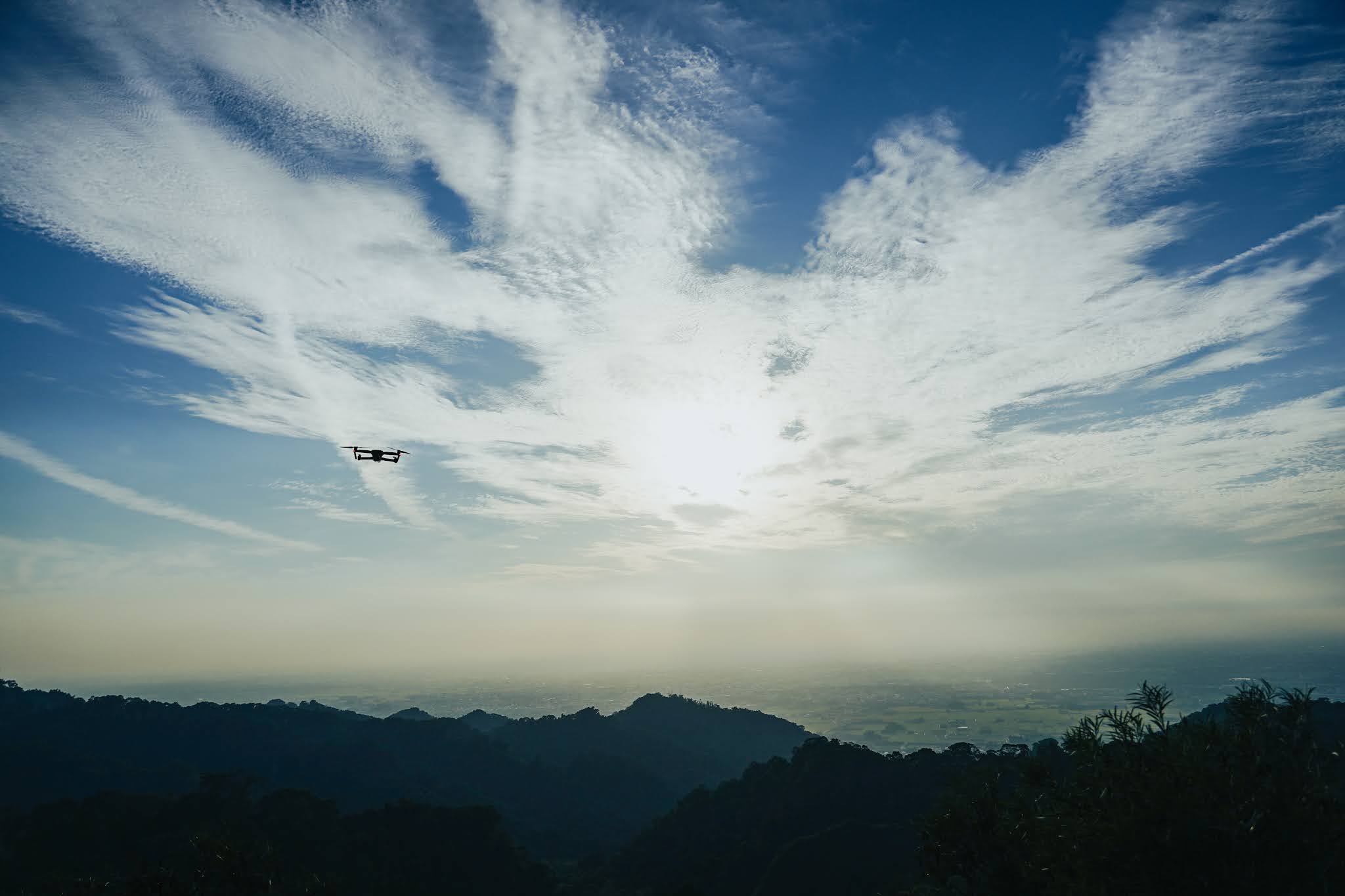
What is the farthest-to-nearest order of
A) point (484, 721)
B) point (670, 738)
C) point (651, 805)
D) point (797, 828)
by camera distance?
point (484, 721) → point (670, 738) → point (651, 805) → point (797, 828)

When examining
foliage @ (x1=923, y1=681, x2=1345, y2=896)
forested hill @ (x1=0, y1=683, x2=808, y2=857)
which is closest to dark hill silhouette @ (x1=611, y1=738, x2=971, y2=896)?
forested hill @ (x1=0, y1=683, x2=808, y2=857)

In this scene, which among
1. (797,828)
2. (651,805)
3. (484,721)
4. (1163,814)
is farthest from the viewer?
(484,721)

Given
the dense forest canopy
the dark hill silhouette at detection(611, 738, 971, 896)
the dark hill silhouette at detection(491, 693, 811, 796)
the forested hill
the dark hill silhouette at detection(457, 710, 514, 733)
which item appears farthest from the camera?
the dark hill silhouette at detection(457, 710, 514, 733)

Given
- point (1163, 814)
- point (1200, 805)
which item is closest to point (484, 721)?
point (1163, 814)

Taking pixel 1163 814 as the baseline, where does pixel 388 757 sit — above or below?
below

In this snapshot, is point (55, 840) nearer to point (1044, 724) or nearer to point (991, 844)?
point (991, 844)

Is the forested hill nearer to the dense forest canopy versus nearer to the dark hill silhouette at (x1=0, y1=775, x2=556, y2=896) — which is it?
the dense forest canopy

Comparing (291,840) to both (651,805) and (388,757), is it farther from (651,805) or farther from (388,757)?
(651,805)

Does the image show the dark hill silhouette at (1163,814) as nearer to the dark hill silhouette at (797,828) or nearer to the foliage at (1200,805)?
the foliage at (1200,805)
